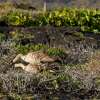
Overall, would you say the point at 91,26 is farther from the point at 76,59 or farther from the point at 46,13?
the point at 76,59

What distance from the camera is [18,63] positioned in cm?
957

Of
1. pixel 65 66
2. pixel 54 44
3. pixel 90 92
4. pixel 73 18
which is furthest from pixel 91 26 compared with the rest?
pixel 90 92

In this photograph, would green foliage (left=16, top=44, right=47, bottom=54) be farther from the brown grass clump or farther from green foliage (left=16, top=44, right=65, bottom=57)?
the brown grass clump

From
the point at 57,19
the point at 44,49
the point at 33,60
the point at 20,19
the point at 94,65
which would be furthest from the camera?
the point at 57,19

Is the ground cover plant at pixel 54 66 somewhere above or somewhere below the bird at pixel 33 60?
below

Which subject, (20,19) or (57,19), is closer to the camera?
(20,19)

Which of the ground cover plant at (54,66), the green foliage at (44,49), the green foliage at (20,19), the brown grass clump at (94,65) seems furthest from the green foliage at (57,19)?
→ the brown grass clump at (94,65)

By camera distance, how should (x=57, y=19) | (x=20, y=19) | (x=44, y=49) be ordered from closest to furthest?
(x=44, y=49) < (x=20, y=19) < (x=57, y=19)

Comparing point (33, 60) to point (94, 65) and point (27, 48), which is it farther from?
point (27, 48)

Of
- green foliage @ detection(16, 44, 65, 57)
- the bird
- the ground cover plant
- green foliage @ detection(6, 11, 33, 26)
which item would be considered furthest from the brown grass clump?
green foliage @ detection(6, 11, 33, 26)

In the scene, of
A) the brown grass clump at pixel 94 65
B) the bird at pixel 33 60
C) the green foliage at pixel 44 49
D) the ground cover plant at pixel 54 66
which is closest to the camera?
the ground cover plant at pixel 54 66

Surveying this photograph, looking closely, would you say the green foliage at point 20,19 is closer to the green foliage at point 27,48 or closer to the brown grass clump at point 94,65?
the green foliage at point 27,48

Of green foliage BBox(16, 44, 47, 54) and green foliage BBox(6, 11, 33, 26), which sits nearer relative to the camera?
green foliage BBox(16, 44, 47, 54)

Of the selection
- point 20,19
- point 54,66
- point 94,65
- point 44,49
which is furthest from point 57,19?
point 94,65
